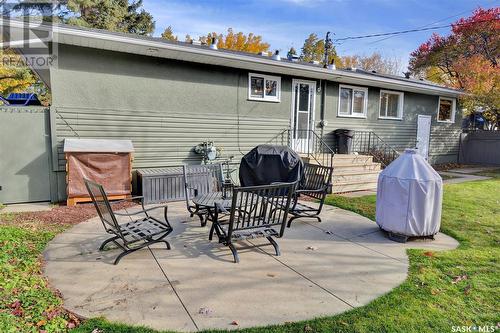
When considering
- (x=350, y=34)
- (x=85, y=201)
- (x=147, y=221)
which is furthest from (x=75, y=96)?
(x=350, y=34)

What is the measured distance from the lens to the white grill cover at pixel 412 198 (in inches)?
180

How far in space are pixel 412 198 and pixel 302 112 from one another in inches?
258

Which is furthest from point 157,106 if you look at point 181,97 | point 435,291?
point 435,291

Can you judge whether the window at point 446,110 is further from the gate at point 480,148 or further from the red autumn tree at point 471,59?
the gate at point 480,148

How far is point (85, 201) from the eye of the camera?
6.80m

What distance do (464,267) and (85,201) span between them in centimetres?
684

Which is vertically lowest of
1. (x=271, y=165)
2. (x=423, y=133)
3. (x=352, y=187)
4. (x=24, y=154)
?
(x=352, y=187)

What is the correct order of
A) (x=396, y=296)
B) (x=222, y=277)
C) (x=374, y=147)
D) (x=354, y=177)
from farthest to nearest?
(x=374, y=147)
(x=354, y=177)
(x=222, y=277)
(x=396, y=296)

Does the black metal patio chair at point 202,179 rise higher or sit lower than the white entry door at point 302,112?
lower

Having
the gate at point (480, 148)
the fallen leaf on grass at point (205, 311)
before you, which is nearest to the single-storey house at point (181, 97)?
the fallen leaf on grass at point (205, 311)

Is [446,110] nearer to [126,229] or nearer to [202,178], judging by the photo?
[202,178]

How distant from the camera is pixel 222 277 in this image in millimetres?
3475

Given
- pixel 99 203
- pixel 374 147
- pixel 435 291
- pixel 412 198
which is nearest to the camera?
pixel 435 291

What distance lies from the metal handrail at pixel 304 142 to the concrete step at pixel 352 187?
107 centimetres
